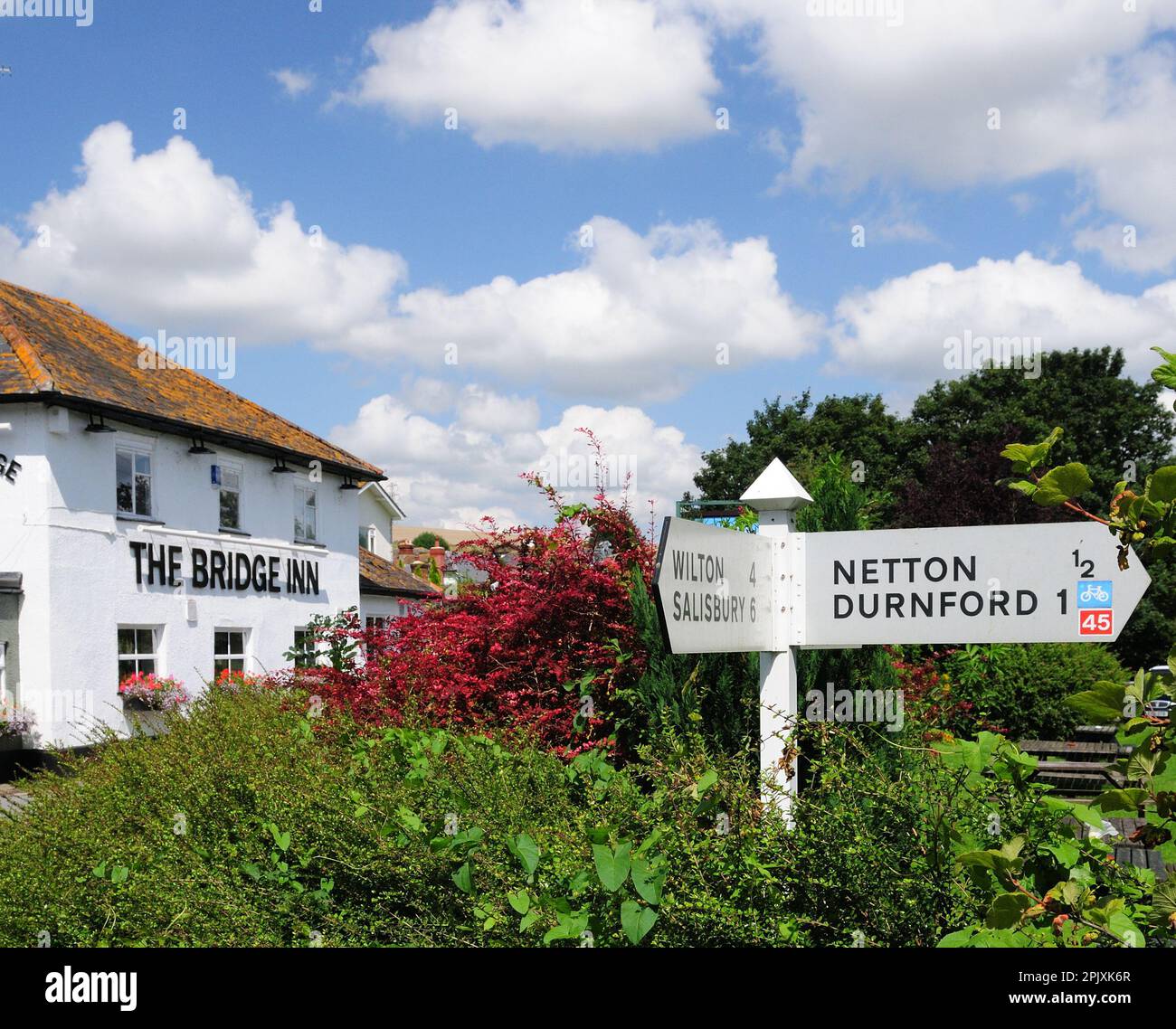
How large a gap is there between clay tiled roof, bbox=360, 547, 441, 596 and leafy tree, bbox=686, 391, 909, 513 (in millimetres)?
11384

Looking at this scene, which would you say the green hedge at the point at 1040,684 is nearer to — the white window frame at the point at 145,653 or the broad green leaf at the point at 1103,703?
the broad green leaf at the point at 1103,703

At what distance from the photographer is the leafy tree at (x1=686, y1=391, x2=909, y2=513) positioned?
3647 cm

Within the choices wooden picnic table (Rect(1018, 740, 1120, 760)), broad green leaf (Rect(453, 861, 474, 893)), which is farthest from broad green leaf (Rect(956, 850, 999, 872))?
wooden picnic table (Rect(1018, 740, 1120, 760))

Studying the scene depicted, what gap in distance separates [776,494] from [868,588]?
0.50 metres

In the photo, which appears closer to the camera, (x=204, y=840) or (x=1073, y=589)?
(x=1073, y=589)

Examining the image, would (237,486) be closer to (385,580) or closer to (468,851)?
(385,580)

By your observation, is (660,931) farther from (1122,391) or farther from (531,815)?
(1122,391)

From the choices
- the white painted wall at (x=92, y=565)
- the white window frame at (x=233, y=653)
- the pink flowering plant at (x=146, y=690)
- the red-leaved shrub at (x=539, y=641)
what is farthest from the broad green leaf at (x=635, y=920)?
the white window frame at (x=233, y=653)

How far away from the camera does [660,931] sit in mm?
2975

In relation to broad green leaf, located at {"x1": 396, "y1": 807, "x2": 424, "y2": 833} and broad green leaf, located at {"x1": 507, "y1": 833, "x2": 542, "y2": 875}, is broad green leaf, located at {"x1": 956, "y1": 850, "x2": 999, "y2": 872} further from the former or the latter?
broad green leaf, located at {"x1": 396, "y1": 807, "x2": 424, "y2": 833}
